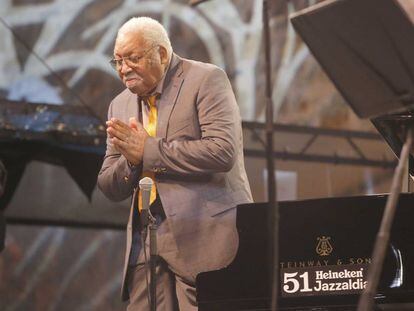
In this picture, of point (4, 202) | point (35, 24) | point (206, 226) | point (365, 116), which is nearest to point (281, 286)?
point (206, 226)

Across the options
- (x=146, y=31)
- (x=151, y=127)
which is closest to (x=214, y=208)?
(x=151, y=127)

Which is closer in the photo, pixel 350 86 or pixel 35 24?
pixel 350 86

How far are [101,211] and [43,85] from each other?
116 cm

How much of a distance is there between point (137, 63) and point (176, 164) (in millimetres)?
444

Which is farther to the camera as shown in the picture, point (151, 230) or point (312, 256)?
point (312, 256)

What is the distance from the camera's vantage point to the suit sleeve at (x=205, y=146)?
4.02 metres

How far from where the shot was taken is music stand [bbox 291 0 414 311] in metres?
3.17

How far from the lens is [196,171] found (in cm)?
407

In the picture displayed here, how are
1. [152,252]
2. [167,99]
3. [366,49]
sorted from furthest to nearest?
[167,99] → [152,252] → [366,49]

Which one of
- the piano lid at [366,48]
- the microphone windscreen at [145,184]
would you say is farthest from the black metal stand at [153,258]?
the piano lid at [366,48]

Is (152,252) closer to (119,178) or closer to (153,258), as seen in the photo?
(153,258)

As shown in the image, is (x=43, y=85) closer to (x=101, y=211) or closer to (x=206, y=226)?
(x=101, y=211)

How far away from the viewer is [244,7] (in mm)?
9000

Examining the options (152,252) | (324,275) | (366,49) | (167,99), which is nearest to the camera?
(366,49)
